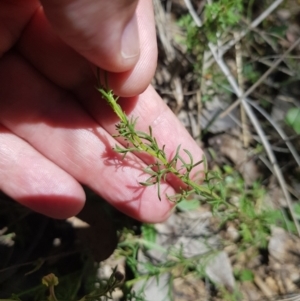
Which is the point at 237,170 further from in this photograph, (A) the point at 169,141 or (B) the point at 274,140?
(A) the point at 169,141

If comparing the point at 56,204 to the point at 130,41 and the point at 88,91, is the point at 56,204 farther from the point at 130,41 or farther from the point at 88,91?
the point at 130,41

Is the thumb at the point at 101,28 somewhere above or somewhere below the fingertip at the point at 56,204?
above

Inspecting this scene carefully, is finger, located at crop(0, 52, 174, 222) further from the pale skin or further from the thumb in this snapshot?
the thumb

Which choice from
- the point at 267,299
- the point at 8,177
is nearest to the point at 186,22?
the point at 8,177

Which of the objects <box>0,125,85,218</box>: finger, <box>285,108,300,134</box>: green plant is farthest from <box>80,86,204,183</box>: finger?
<box>285,108,300,134</box>: green plant

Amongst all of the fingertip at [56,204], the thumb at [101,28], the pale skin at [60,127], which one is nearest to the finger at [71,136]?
the pale skin at [60,127]

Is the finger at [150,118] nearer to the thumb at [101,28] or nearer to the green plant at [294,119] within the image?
the thumb at [101,28]
